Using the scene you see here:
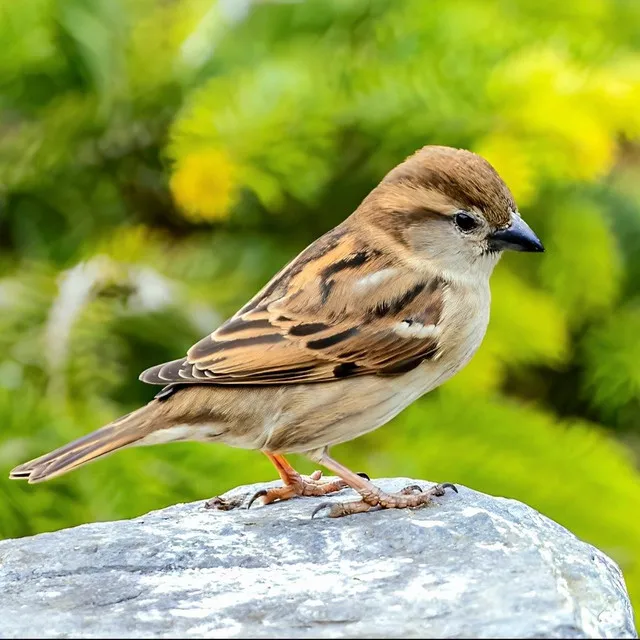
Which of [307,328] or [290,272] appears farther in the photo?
[290,272]

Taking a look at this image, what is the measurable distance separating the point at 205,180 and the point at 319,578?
1416mm

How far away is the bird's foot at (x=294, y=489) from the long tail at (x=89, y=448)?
1.26 ft

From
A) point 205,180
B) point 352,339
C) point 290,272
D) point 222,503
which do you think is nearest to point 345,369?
point 352,339

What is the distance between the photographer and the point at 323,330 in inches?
113

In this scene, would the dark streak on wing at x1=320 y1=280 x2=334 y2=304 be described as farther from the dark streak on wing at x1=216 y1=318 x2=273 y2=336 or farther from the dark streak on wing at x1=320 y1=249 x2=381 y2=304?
the dark streak on wing at x1=216 y1=318 x2=273 y2=336

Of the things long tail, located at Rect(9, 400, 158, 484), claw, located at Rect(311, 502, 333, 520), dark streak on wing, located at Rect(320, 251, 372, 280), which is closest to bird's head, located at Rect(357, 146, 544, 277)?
dark streak on wing, located at Rect(320, 251, 372, 280)

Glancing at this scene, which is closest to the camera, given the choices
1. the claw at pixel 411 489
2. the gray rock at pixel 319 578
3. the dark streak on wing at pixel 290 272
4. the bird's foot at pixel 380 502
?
the gray rock at pixel 319 578

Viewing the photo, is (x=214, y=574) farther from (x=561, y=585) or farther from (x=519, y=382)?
(x=519, y=382)

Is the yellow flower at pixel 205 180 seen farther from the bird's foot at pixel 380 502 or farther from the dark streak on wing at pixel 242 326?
the bird's foot at pixel 380 502

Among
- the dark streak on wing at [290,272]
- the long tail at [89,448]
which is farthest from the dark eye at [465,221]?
the long tail at [89,448]

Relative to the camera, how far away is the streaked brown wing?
2.81 meters

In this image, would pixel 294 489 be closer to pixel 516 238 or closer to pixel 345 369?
pixel 345 369

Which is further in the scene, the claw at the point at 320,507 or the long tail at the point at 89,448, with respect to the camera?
the claw at the point at 320,507

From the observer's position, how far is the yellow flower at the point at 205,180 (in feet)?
10.6
